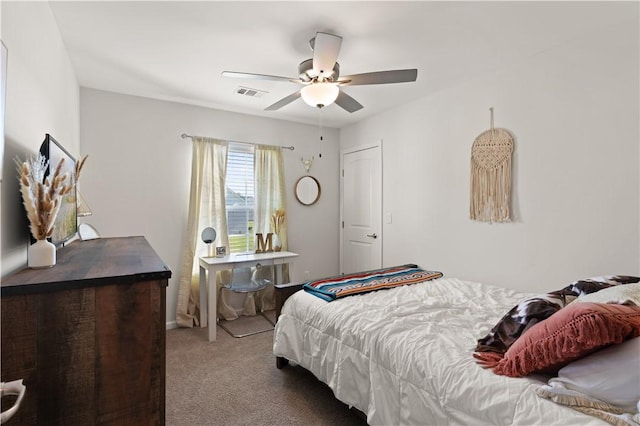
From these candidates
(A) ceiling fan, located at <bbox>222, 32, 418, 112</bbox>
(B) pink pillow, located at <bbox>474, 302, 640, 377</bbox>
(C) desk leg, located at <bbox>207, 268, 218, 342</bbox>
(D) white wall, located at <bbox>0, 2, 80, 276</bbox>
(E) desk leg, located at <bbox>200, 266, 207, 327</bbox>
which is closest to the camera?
(B) pink pillow, located at <bbox>474, 302, 640, 377</bbox>

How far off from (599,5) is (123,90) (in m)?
3.88

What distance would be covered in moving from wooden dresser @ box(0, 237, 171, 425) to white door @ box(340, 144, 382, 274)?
326cm

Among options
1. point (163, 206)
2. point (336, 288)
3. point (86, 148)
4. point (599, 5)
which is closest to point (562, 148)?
point (599, 5)

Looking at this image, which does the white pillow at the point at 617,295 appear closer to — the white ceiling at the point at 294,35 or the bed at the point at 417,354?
the bed at the point at 417,354

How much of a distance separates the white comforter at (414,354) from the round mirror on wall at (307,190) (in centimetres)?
211

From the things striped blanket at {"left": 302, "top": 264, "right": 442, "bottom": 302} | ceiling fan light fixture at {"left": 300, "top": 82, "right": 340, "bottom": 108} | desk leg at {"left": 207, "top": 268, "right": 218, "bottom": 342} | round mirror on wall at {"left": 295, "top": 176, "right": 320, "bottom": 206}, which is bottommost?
desk leg at {"left": 207, "top": 268, "right": 218, "bottom": 342}

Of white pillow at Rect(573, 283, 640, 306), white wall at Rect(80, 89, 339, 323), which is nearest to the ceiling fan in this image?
white pillow at Rect(573, 283, 640, 306)

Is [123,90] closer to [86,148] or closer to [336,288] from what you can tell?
[86,148]

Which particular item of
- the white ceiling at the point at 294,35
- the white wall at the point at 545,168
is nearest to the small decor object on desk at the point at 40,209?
the white ceiling at the point at 294,35

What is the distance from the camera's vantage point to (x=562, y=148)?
2.44 meters

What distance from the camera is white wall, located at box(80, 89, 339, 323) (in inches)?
128

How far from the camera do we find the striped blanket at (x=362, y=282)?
2404mm

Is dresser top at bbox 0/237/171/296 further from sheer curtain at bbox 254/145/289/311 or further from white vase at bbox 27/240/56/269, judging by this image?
sheer curtain at bbox 254/145/289/311

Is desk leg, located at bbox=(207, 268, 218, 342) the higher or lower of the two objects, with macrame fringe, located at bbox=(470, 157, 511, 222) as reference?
lower
